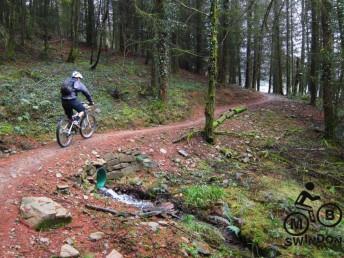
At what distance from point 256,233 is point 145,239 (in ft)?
8.67

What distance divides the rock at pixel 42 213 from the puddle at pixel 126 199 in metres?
1.96

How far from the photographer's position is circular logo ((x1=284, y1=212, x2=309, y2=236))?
28.0ft

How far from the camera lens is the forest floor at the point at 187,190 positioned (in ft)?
21.6

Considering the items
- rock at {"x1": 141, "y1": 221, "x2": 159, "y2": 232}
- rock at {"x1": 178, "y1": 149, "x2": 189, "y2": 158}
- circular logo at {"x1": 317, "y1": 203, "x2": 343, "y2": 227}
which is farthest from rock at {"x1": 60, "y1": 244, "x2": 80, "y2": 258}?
rock at {"x1": 178, "y1": 149, "x2": 189, "y2": 158}

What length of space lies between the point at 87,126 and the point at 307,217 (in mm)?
6703

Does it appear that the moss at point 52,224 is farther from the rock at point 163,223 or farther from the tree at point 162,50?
the tree at point 162,50

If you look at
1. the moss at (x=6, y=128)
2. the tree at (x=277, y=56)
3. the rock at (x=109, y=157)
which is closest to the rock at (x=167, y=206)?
the rock at (x=109, y=157)

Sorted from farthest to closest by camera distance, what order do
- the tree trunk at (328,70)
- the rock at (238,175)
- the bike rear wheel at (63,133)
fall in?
the tree trunk at (328,70) < the rock at (238,175) < the bike rear wheel at (63,133)

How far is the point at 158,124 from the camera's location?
15.4 metres

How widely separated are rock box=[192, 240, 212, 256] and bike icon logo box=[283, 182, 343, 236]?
2.23 metres

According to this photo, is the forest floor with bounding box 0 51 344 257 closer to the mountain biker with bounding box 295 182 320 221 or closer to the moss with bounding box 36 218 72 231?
the moss with bounding box 36 218 72 231

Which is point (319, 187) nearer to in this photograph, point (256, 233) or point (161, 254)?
point (256, 233)

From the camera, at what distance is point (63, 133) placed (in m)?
10.4

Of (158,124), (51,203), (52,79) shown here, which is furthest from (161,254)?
(52,79)
